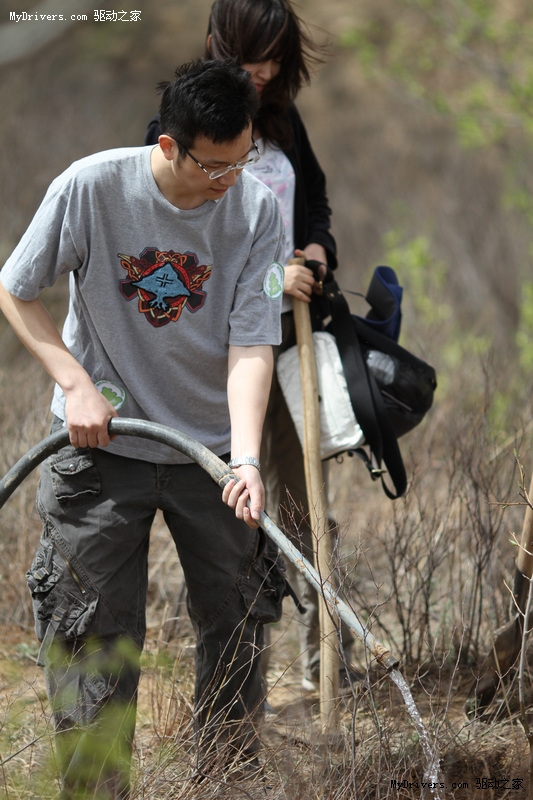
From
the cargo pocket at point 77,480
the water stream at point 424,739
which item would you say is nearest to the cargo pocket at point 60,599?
the cargo pocket at point 77,480

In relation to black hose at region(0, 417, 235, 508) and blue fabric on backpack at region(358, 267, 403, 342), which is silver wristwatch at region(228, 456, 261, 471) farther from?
blue fabric on backpack at region(358, 267, 403, 342)

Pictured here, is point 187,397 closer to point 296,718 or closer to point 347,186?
point 296,718

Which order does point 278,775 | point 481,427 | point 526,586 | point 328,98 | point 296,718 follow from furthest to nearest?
point 328,98 → point 481,427 → point 526,586 → point 296,718 → point 278,775

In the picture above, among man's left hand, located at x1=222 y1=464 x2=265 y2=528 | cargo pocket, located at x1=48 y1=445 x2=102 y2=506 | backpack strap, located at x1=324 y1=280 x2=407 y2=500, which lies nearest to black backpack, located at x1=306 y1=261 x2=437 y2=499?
backpack strap, located at x1=324 y1=280 x2=407 y2=500

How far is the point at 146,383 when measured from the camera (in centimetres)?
221

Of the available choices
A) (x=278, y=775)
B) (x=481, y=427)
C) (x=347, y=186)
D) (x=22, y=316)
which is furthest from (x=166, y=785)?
(x=347, y=186)

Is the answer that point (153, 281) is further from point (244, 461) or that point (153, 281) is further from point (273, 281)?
point (244, 461)

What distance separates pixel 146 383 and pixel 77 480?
29 centimetres

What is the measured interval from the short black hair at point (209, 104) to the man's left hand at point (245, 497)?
30.2 inches

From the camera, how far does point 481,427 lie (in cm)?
339

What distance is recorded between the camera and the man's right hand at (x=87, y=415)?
2.02 meters

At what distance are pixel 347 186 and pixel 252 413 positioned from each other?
1242 cm

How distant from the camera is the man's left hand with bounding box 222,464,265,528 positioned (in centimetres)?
197

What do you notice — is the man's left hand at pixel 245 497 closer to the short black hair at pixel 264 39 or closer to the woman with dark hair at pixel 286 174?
the woman with dark hair at pixel 286 174
